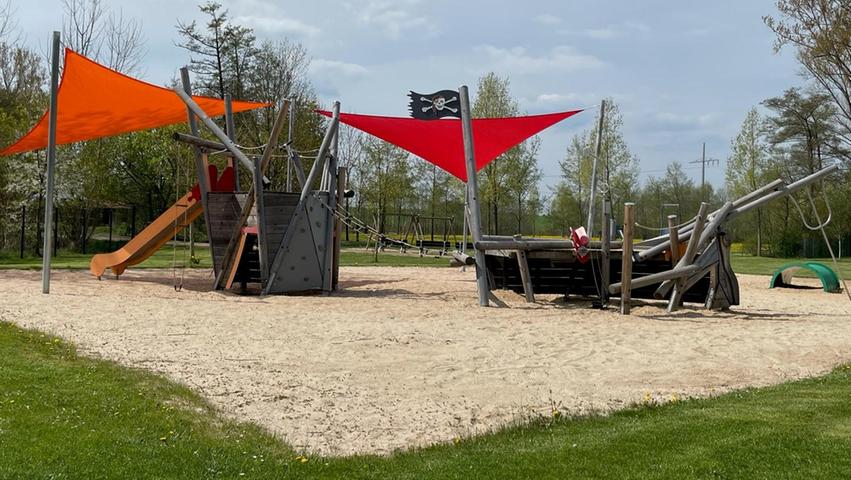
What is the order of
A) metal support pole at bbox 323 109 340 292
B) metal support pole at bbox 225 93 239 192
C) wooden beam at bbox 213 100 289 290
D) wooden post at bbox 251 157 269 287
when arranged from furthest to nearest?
1. metal support pole at bbox 225 93 239 192
2. metal support pole at bbox 323 109 340 292
3. wooden post at bbox 251 157 269 287
4. wooden beam at bbox 213 100 289 290

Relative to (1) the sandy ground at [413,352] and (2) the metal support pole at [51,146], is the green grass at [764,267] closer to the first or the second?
(1) the sandy ground at [413,352]

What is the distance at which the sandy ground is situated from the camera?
5137 millimetres

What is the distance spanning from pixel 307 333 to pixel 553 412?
12.9ft

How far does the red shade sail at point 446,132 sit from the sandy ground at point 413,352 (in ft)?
10.0

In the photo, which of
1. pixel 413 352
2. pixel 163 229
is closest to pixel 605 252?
pixel 413 352

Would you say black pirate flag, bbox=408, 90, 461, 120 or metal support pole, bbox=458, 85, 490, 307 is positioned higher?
black pirate flag, bbox=408, 90, 461, 120

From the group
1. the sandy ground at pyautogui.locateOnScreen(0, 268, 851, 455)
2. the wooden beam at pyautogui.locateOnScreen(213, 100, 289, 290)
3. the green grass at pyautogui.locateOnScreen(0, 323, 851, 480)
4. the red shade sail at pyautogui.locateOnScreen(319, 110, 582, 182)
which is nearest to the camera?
the green grass at pyautogui.locateOnScreen(0, 323, 851, 480)

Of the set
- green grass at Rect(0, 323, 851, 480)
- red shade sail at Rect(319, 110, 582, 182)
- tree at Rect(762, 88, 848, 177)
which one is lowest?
green grass at Rect(0, 323, 851, 480)

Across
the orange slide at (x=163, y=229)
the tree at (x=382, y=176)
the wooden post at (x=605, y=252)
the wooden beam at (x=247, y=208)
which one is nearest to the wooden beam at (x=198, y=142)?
the orange slide at (x=163, y=229)

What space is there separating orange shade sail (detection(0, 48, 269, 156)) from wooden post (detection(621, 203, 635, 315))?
24.8 feet

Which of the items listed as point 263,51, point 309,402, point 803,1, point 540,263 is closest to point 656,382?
point 309,402

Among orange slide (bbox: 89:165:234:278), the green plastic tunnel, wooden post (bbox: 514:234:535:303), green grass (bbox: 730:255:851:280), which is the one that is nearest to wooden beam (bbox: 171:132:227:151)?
orange slide (bbox: 89:165:234:278)

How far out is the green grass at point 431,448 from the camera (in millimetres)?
3688

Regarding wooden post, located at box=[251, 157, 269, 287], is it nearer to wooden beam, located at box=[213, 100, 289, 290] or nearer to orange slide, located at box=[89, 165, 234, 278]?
wooden beam, located at box=[213, 100, 289, 290]
